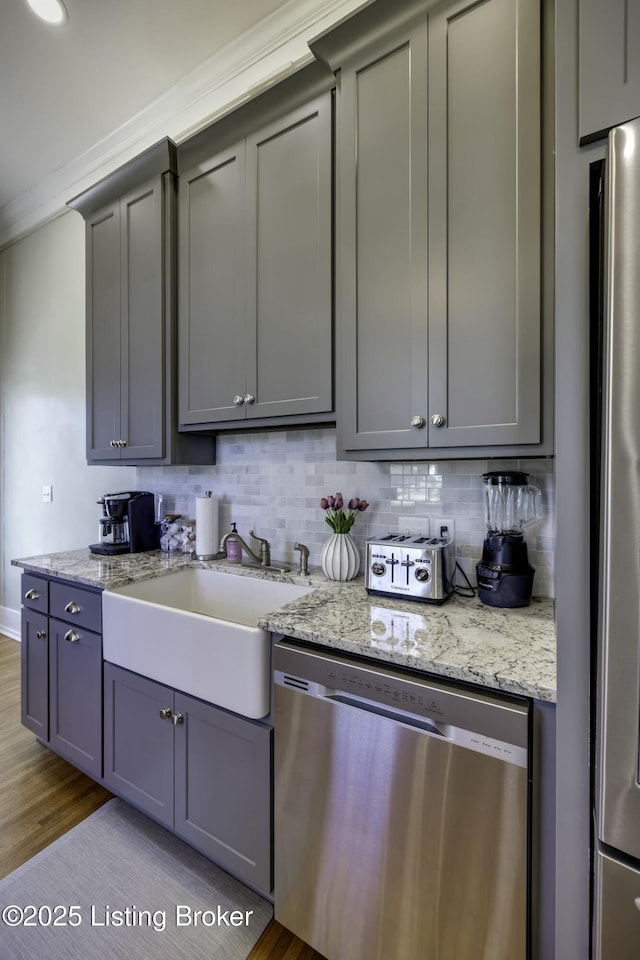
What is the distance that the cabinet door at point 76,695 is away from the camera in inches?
67.7

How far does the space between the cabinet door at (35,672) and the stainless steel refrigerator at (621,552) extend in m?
2.10

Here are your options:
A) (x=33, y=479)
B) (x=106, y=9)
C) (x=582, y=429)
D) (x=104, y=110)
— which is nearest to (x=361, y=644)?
(x=582, y=429)

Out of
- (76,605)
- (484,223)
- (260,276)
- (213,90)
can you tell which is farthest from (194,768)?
(213,90)

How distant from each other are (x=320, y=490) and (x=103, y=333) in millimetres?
1445

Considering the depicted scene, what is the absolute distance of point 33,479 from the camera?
3.26 meters

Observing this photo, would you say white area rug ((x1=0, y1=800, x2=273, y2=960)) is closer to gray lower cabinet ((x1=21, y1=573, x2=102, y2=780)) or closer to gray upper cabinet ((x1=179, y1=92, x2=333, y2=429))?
gray lower cabinet ((x1=21, y1=573, x2=102, y2=780))

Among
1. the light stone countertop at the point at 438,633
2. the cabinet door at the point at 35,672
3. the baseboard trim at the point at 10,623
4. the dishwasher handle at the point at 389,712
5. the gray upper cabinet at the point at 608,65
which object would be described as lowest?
the baseboard trim at the point at 10,623

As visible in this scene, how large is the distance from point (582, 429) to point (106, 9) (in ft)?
8.06

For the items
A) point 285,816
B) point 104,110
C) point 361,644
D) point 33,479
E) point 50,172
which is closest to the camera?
point 361,644

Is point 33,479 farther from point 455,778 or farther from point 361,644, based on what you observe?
point 455,778

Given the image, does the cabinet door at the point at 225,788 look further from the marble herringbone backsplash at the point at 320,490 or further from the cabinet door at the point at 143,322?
the cabinet door at the point at 143,322

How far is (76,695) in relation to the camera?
1811mm

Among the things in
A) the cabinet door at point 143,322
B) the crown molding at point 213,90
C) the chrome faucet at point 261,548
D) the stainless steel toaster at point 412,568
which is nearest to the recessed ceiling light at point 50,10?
the crown molding at point 213,90

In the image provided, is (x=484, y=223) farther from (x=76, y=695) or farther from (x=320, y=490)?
(x=76, y=695)
